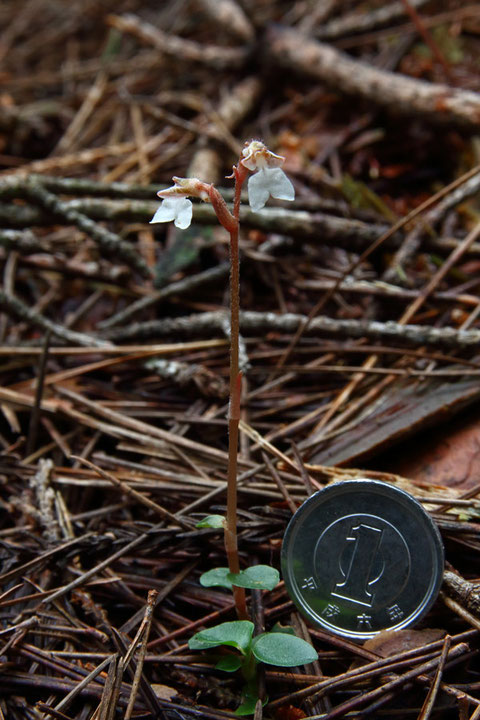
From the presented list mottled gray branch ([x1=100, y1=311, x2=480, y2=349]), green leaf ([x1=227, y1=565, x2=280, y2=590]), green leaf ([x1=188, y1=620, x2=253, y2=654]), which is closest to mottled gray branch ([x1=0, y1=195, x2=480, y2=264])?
mottled gray branch ([x1=100, y1=311, x2=480, y2=349])

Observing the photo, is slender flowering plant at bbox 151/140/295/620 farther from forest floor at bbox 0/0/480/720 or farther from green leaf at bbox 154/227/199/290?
green leaf at bbox 154/227/199/290

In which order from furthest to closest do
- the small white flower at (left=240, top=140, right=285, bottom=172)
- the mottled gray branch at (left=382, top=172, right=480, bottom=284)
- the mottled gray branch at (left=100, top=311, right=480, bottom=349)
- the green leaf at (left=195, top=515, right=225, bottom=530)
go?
the mottled gray branch at (left=382, top=172, right=480, bottom=284), the mottled gray branch at (left=100, top=311, right=480, bottom=349), the green leaf at (left=195, top=515, right=225, bottom=530), the small white flower at (left=240, top=140, right=285, bottom=172)

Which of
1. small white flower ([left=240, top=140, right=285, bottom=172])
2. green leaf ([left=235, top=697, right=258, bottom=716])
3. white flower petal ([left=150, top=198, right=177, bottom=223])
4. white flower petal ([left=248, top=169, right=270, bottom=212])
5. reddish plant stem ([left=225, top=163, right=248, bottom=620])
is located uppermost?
small white flower ([left=240, top=140, right=285, bottom=172])

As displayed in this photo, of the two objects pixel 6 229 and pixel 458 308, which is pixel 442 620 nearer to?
pixel 458 308

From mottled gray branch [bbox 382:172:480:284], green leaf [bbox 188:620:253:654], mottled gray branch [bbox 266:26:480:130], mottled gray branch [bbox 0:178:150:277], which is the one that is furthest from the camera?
mottled gray branch [bbox 266:26:480:130]

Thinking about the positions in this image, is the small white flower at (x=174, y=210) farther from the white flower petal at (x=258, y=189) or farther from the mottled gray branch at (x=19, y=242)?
the mottled gray branch at (x=19, y=242)

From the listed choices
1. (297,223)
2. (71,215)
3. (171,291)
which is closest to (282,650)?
(171,291)

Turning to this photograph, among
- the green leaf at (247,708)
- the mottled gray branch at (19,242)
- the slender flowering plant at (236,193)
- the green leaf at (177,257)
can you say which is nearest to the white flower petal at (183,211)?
the slender flowering plant at (236,193)
